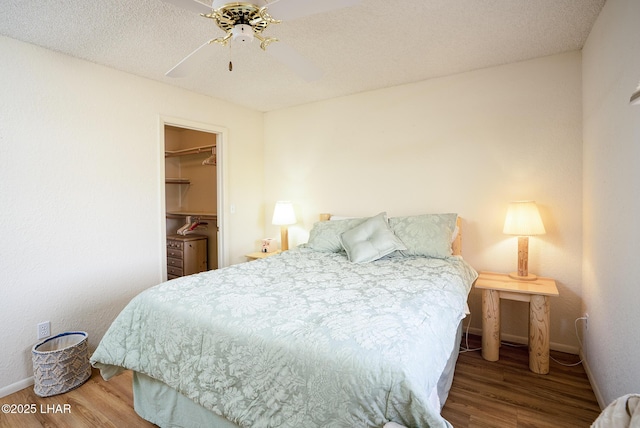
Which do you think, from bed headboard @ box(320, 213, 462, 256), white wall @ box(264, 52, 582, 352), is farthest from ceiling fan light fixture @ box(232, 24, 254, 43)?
bed headboard @ box(320, 213, 462, 256)

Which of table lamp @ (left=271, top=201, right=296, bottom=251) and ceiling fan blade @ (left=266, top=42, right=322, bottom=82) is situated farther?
table lamp @ (left=271, top=201, right=296, bottom=251)

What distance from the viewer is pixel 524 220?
8.11 feet

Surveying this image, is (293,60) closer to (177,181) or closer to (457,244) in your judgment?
(457,244)

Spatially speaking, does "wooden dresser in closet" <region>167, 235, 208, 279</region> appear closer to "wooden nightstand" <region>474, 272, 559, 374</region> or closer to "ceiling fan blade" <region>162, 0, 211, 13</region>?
"ceiling fan blade" <region>162, 0, 211, 13</region>

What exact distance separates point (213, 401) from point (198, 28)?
220 centimetres

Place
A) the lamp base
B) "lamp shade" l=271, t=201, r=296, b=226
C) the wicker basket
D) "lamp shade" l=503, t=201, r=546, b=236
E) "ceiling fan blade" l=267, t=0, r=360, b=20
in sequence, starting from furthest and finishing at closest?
"lamp shade" l=271, t=201, r=296, b=226 → the lamp base → "lamp shade" l=503, t=201, r=546, b=236 → the wicker basket → "ceiling fan blade" l=267, t=0, r=360, b=20

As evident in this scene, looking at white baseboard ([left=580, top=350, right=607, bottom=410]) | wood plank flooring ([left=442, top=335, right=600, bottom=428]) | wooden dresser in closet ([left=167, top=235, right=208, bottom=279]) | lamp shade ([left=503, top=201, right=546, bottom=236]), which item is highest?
lamp shade ([left=503, top=201, right=546, bottom=236])

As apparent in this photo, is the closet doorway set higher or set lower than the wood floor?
higher

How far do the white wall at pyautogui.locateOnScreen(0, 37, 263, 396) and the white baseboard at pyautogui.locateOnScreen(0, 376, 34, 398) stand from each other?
1 cm

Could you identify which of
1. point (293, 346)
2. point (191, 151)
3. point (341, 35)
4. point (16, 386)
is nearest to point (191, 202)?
point (191, 151)

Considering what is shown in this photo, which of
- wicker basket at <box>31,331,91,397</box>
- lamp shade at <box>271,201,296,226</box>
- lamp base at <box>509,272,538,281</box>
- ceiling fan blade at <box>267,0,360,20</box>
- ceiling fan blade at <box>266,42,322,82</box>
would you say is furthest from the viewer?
lamp shade at <box>271,201,296,226</box>

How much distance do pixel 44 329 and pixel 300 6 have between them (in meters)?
2.81

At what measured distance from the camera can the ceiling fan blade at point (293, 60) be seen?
1767 millimetres

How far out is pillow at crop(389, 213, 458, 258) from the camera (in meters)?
2.63
